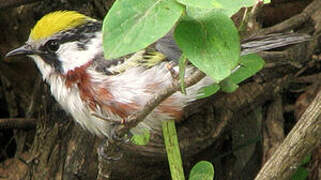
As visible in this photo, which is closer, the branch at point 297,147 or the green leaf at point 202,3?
the green leaf at point 202,3

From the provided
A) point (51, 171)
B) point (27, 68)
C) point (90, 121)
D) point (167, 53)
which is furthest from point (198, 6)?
point (27, 68)

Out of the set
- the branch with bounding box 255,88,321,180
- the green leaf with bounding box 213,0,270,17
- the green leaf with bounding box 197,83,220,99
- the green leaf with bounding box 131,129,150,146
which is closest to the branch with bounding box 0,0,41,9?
the green leaf with bounding box 131,129,150,146

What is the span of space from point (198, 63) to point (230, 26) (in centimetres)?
12

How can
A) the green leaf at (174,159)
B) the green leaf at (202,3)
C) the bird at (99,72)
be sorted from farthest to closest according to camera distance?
the bird at (99,72) < the green leaf at (174,159) < the green leaf at (202,3)

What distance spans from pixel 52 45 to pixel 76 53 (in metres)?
0.11

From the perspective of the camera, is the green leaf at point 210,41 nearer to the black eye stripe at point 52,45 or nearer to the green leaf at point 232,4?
the green leaf at point 232,4

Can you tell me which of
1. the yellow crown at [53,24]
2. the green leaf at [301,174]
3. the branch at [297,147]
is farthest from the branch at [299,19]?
the yellow crown at [53,24]

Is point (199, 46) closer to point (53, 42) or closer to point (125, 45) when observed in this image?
point (125, 45)

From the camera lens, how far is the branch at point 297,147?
6.93 feet

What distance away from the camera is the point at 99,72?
7.73ft

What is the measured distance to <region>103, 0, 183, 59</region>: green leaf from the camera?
1.28 meters

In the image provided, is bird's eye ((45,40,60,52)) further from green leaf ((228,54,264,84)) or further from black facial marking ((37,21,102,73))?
green leaf ((228,54,264,84))

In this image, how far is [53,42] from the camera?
2480 millimetres

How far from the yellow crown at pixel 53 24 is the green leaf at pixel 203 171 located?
2.63 feet
